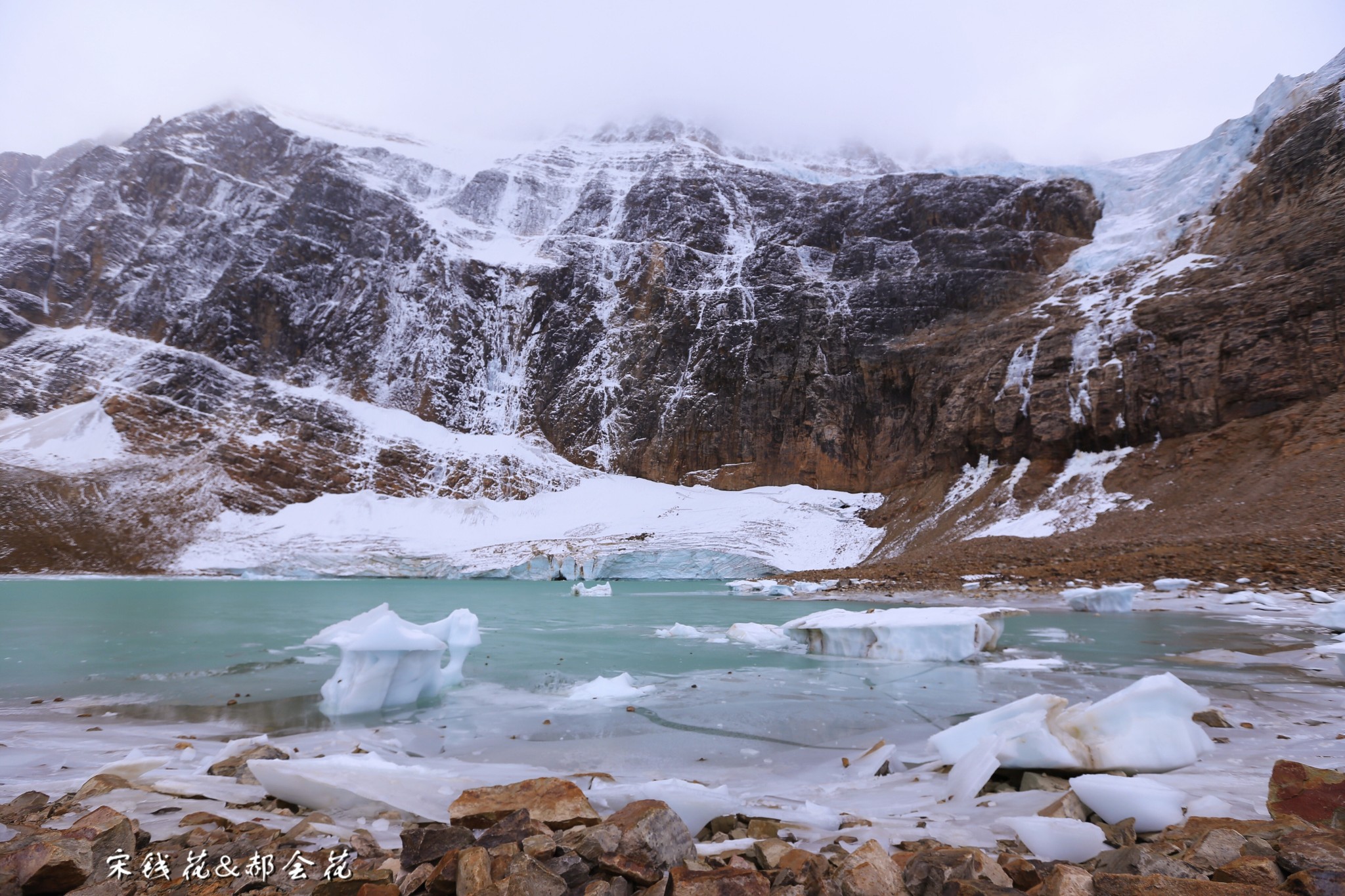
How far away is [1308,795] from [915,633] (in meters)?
6.30

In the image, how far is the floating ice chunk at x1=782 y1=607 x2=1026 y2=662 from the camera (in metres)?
8.28

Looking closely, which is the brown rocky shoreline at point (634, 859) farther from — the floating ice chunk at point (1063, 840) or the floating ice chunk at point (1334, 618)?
the floating ice chunk at point (1334, 618)

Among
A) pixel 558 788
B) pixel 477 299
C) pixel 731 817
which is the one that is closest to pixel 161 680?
pixel 558 788

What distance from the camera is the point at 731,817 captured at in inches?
105

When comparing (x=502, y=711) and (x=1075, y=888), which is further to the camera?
(x=502, y=711)

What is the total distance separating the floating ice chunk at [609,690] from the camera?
6060mm

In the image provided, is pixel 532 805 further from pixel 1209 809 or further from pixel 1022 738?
pixel 1209 809

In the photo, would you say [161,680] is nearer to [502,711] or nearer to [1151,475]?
[502,711]

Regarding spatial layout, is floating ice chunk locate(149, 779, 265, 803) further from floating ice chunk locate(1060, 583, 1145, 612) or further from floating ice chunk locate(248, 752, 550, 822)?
floating ice chunk locate(1060, 583, 1145, 612)

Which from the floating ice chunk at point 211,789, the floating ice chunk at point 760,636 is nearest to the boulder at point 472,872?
the floating ice chunk at point 211,789

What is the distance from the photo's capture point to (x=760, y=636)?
10.6m

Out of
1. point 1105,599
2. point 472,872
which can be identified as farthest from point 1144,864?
point 1105,599

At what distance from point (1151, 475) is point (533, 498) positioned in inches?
1596

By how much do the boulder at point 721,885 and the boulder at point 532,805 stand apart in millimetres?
711
